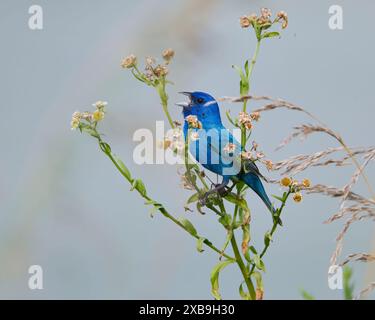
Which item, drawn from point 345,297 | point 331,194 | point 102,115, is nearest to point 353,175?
point 331,194

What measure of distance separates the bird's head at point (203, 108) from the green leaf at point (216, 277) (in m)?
0.80

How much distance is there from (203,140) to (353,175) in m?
0.85

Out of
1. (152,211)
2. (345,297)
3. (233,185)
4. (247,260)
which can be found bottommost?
(345,297)

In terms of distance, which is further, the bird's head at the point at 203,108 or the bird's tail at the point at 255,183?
the bird's head at the point at 203,108

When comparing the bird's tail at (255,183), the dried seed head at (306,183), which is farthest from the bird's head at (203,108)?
the dried seed head at (306,183)

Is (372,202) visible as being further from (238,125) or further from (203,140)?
(203,140)

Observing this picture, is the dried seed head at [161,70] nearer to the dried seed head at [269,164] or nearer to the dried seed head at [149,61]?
the dried seed head at [149,61]

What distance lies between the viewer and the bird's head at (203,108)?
8.93ft

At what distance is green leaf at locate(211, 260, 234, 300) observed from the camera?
2.03 meters

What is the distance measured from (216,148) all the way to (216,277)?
0.63m

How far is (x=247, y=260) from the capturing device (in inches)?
78.2

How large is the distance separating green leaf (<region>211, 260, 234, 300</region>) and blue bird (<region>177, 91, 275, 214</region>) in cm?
22

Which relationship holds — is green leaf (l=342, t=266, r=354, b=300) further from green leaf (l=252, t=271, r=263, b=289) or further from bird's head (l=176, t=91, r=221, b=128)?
bird's head (l=176, t=91, r=221, b=128)

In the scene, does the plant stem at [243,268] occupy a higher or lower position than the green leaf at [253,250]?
lower
